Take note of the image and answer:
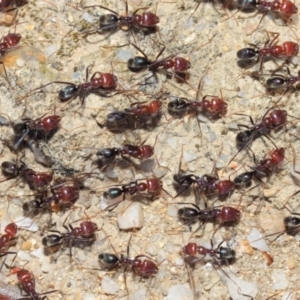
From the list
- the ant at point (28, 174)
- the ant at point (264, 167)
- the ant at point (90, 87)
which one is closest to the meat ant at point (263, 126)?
the ant at point (264, 167)

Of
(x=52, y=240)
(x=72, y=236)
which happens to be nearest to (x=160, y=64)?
(x=72, y=236)

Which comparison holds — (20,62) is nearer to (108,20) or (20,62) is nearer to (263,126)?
(108,20)

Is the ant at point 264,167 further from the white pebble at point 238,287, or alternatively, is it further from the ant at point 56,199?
the ant at point 56,199

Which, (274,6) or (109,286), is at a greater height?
(274,6)

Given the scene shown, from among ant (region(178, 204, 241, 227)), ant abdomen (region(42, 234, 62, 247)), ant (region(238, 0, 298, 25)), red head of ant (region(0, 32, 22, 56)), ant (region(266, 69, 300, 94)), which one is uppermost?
ant (region(238, 0, 298, 25))

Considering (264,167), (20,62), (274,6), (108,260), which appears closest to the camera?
(108,260)

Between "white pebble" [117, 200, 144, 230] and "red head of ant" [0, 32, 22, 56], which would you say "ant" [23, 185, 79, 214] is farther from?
"red head of ant" [0, 32, 22, 56]

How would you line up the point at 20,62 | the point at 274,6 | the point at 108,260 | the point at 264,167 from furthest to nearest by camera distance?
the point at 20,62
the point at 274,6
the point at 264,167
the point at 108,260

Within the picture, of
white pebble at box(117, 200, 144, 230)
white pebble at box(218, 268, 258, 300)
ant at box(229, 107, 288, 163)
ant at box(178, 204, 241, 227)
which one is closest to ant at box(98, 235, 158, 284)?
white pebble at box(117, 200, 144, 230)
